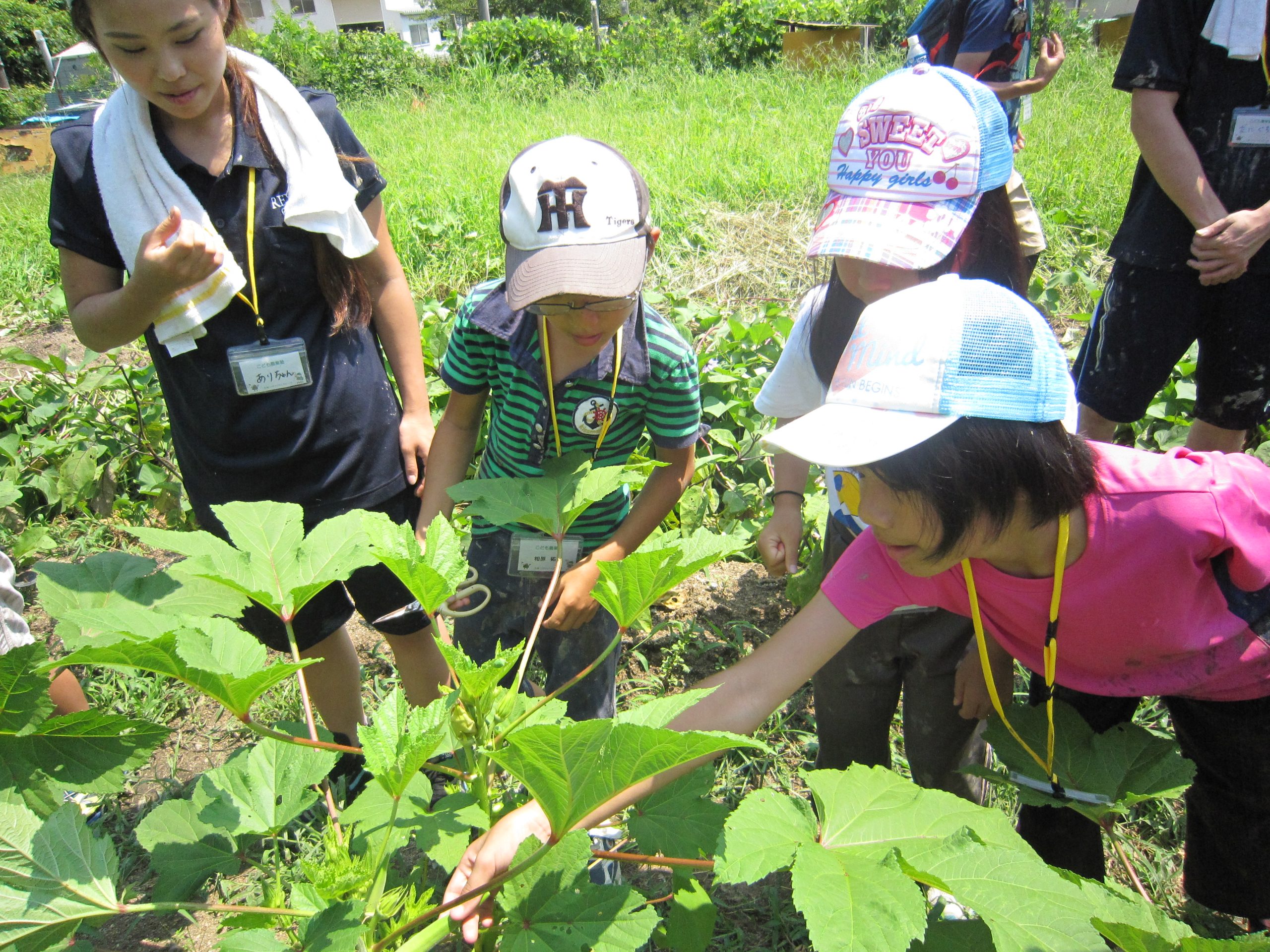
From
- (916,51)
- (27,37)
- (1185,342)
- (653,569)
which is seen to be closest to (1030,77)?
(916,51)

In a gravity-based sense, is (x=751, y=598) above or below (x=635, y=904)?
below

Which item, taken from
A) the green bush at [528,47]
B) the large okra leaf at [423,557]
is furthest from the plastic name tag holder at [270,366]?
the green bush at [528,47]

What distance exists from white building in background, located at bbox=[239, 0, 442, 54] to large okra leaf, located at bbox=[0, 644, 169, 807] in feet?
113

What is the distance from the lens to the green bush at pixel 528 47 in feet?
49.8

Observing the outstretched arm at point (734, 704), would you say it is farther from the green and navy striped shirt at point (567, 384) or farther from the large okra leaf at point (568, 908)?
the green and navy striped shirt at point (567, 384)

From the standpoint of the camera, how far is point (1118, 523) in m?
1.16

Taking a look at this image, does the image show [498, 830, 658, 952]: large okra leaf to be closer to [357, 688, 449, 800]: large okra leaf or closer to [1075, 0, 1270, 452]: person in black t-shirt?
[357, 688, 449, 800]: large okra leaf

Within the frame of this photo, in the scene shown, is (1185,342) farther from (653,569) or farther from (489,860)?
(489,860)

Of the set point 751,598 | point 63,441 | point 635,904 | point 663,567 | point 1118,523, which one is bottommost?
point 751,598

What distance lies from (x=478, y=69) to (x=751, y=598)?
11.7m

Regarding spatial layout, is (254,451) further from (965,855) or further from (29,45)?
(29,45)

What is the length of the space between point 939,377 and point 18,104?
26606mm

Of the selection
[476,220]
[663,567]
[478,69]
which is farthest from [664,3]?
[663,567]

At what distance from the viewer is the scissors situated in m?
1.17
